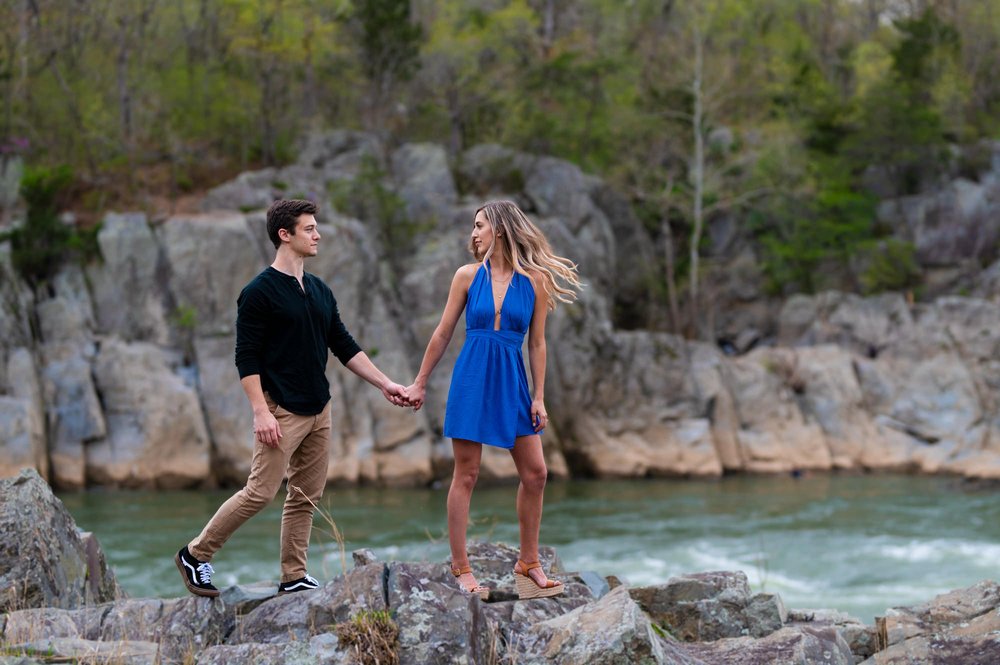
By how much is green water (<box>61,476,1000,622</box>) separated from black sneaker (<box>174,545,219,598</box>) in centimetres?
568

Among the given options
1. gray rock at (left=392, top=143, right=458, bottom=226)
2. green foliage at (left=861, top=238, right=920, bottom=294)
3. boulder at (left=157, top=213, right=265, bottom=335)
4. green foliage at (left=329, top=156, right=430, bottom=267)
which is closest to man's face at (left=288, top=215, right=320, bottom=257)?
boulder at (left=157, top=213, right=265, bottom=335)

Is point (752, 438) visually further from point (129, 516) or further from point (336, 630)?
point (336, 630)

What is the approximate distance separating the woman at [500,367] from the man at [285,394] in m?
0.57

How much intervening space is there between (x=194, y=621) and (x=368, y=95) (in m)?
32.5

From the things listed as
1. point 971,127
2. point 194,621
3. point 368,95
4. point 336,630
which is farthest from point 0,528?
point 971,127

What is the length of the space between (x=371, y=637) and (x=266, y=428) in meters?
1.17

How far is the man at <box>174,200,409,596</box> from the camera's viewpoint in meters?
5.15

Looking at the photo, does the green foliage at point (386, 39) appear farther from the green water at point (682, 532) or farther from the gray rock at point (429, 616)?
the gray rock at point (429, 616)

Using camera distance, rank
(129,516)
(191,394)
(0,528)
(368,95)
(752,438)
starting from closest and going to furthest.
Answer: (0,528) → (129,516) → (191,394) → (752,438) → (368,95)

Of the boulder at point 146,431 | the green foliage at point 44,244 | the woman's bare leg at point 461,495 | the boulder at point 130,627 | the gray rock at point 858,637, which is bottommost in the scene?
the boulder at point 146,431

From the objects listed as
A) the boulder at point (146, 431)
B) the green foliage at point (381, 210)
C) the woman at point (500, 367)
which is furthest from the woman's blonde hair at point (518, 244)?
the green foliage at point (381, 210)

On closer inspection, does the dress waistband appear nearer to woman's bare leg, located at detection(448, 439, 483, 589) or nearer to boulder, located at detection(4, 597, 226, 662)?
woman's bare leg, located at detection(448, 439, 483, 589)

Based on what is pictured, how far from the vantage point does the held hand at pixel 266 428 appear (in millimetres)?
5051

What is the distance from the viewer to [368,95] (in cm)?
3606
